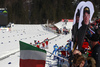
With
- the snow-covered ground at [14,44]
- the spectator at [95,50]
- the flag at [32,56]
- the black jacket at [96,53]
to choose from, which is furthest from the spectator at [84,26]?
the snow-covered ground at [14,44]

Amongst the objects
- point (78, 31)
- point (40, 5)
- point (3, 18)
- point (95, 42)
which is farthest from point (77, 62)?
point (40, 5)

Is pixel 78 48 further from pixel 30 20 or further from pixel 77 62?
pixel 30 20

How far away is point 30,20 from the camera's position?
293 ft

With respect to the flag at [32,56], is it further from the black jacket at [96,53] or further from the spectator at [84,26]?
the black jacket at [96,53]

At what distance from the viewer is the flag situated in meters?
4.21

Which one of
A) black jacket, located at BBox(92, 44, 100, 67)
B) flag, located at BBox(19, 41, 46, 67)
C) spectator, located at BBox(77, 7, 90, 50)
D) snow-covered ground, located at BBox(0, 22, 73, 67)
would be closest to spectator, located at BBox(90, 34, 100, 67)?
black jacket, located at BBox(92, 44, 100, 67)

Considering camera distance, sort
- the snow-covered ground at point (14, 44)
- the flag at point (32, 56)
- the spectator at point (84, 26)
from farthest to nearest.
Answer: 1. the snow-covered ground at point (14, 44)
2. the spectator at point (84, 26)
3. the flag at point (32, 56)

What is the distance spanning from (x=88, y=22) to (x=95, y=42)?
2.30 ft

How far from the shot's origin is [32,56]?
14.1 ft

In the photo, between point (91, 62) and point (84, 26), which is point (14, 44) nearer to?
point (84, 26)

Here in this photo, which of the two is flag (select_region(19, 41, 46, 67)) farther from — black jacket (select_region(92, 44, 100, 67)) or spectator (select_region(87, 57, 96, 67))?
black jacket (select_region(92, 44, 100, 67))

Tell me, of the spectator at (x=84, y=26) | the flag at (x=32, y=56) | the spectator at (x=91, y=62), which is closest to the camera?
the spectator at (x=91, y=62)

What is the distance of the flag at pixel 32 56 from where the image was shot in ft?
13.8

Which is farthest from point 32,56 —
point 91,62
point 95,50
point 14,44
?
point 14,44
